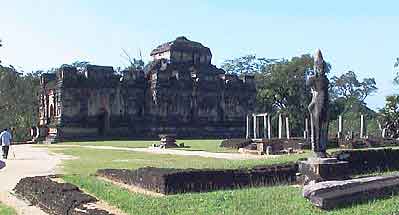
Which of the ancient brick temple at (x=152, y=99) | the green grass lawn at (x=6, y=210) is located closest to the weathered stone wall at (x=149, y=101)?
the ancient brick temple at (x=152, y=99)

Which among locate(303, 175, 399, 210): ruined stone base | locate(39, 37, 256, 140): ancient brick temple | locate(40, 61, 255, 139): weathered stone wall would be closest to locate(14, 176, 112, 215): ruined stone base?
locate(303, 175, 399, 210): ruined stone base

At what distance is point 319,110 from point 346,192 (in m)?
3.29

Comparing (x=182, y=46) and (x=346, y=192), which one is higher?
(x=182, y=46)

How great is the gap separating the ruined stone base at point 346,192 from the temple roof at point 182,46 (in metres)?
43.0

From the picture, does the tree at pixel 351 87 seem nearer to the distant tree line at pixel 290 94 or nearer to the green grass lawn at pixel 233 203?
the distant tree line at pixel 290 94

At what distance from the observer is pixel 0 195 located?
1356 cm

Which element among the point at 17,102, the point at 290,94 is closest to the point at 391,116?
the point at 290,94

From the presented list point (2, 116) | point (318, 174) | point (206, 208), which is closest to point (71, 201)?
point (206, 208)

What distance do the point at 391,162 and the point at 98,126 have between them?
33.1 m

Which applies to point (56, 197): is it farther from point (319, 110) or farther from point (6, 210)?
point (319, 110)

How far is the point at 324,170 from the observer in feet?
37.6

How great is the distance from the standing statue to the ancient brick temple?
33180 mm

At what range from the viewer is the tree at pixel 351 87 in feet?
232

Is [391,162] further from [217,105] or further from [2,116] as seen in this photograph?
[2,116]
